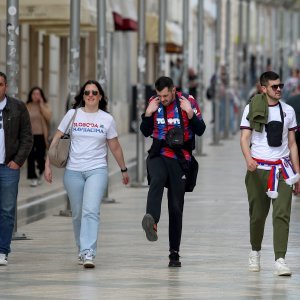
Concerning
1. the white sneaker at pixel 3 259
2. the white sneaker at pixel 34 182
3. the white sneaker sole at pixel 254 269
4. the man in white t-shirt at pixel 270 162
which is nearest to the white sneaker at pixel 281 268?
the man in white t-shirt at pixel 270 162

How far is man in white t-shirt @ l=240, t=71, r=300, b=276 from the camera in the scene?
1304 centimetres

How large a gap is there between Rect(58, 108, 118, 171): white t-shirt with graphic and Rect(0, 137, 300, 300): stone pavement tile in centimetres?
90

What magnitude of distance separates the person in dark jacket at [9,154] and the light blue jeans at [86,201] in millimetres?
484

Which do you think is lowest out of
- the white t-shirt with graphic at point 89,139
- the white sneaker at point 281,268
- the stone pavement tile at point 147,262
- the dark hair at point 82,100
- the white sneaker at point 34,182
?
the white sneaker at point 34,182

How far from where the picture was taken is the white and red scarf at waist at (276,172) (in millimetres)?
13031

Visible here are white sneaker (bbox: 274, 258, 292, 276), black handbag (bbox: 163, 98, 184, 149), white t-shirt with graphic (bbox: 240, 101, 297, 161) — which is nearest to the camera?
white sneaker (bbox: 274, 258, 292, 276)

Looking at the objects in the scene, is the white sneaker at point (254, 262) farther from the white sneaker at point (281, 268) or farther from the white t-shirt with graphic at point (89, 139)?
the white t-shirt with graphic at point (89, 139)

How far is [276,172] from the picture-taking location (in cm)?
1306

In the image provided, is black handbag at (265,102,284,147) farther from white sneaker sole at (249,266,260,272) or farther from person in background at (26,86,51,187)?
person in background at (26,86,51,187)

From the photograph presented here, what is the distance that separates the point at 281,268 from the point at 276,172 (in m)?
0.81

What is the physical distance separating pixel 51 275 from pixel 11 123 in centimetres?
168

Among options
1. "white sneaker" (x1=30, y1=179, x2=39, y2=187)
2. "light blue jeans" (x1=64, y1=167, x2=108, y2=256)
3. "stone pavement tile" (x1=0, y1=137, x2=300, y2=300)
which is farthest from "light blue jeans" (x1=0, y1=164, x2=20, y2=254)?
"white sneaker" (x1=30, y1=179, x2=39, y2=187)

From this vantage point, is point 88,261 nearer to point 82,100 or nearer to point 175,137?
point 175,137

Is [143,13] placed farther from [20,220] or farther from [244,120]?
[244,120]
